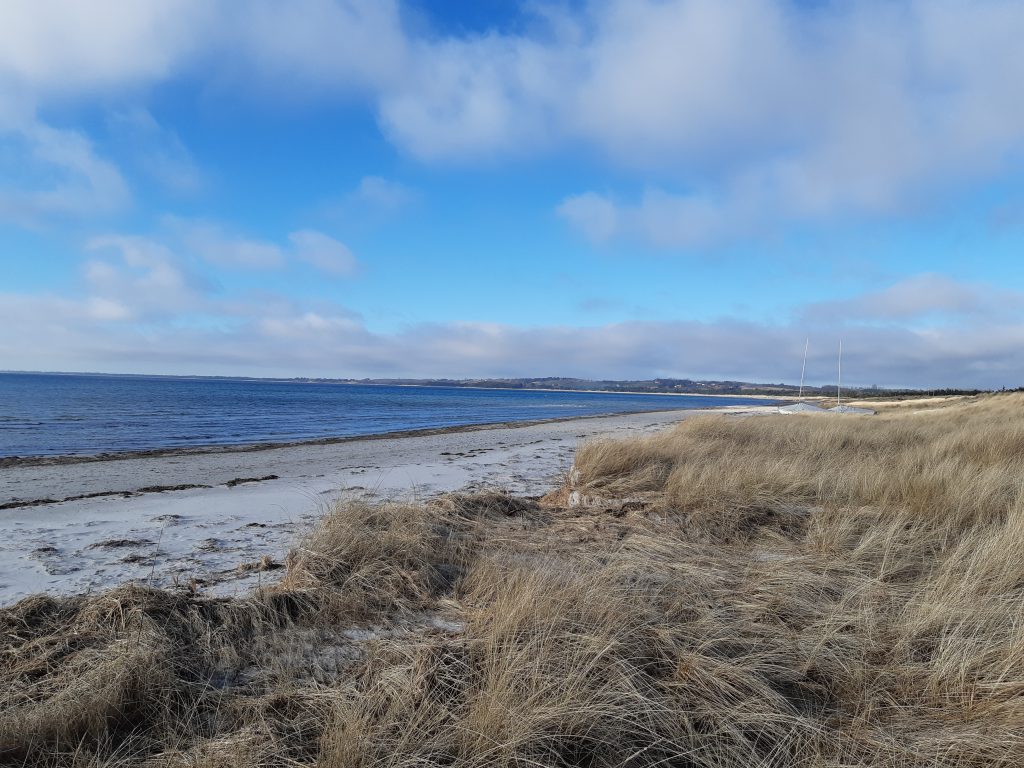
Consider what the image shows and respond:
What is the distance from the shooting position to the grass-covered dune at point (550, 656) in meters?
2.24

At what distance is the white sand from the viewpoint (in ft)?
16.5

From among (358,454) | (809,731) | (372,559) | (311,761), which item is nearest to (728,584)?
(809,731)

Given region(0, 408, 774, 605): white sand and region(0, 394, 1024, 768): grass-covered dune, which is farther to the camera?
region(0, 408, 774, 605): white sand

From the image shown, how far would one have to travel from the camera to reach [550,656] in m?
2.70

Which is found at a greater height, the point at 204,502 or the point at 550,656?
the point at 550,656

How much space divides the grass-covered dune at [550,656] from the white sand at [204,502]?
3.88 ft

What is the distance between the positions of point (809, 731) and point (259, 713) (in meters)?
2.46

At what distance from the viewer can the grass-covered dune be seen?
2.24 meters

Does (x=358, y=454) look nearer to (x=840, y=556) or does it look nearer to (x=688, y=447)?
(x=688, y=447)

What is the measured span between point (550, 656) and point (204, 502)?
7.88 m

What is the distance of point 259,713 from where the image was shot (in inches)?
97.0

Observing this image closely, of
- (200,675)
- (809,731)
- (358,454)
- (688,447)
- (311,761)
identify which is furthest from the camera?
(358,454)

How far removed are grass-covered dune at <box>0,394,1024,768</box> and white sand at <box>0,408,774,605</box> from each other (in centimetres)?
118

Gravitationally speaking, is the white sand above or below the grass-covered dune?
below
